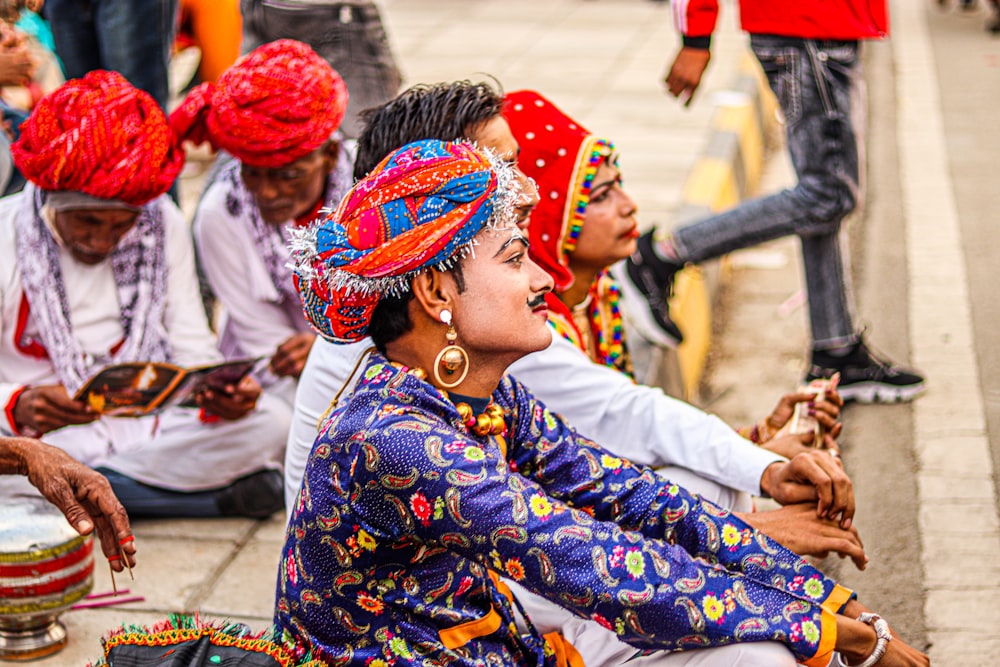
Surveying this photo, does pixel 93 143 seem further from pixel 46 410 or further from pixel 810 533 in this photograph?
pixel 810 533

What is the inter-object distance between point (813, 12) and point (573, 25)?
7046 mm

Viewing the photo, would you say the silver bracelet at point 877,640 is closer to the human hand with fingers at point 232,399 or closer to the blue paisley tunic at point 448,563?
the blue paisley tunic at point 448,563

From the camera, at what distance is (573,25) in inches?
434

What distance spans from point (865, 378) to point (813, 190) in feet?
2.33

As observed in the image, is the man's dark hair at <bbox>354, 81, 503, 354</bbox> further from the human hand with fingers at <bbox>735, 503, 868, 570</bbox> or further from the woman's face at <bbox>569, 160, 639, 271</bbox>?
the human hand with fingers at <bbox>735, 503, 868, 570</bbox>

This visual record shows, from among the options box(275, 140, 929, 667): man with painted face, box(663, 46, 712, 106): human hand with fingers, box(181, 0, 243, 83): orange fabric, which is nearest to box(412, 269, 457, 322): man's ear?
box(275, 140, 929, 667): man with painted face

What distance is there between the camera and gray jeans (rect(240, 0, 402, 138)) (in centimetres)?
469

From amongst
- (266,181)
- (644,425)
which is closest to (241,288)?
(266,181)

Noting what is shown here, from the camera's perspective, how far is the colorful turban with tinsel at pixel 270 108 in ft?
12.5

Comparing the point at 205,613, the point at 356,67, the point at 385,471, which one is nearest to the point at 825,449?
the point at 385,471

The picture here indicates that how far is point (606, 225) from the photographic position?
341cm

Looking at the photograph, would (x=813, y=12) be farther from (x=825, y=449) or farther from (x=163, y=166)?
(x=163, y=166)

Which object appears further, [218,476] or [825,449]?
[218,476]

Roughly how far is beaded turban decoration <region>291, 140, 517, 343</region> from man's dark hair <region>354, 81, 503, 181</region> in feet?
1.68
